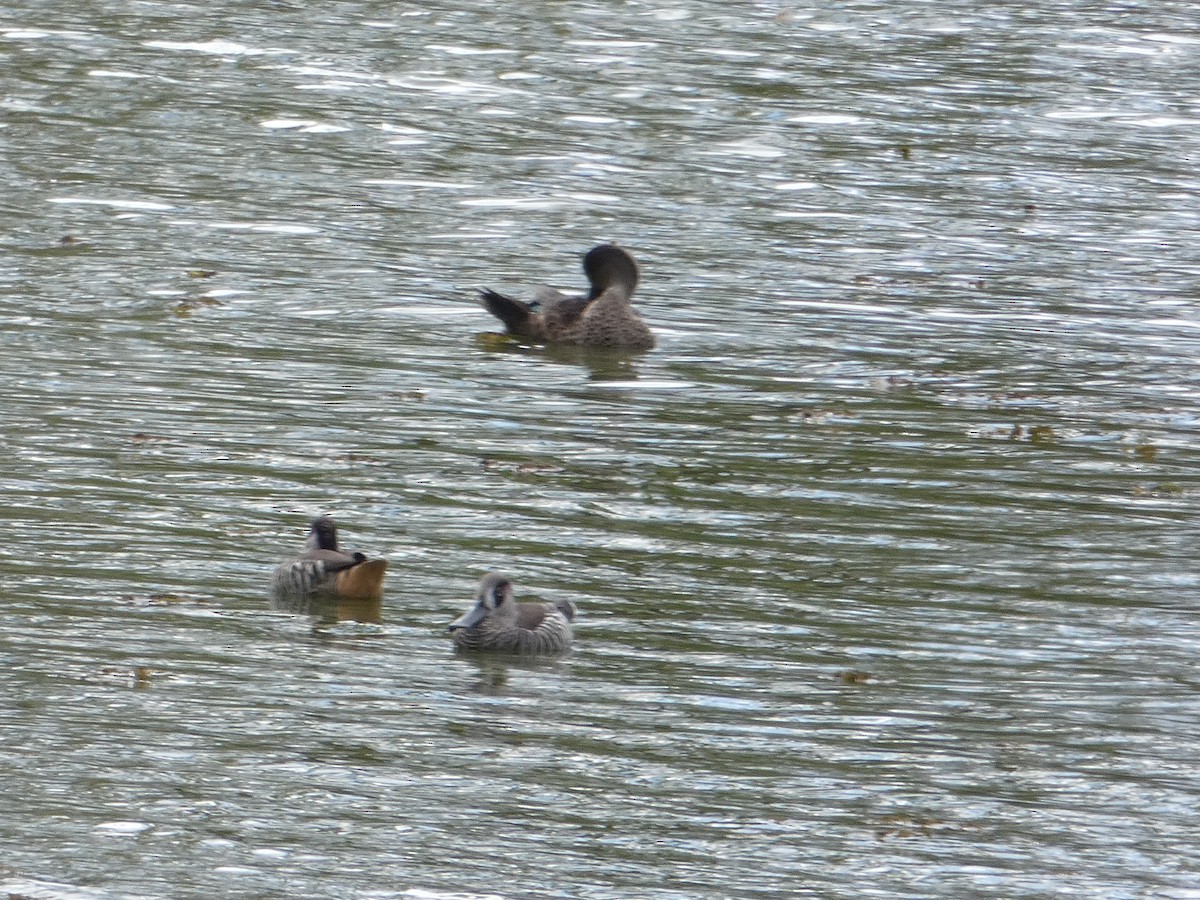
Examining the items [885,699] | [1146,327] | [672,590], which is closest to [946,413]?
[1146,327]

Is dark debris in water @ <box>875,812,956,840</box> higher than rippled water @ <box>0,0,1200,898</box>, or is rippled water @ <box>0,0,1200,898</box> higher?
rippled water @ <box>0,0,1200,898</box>

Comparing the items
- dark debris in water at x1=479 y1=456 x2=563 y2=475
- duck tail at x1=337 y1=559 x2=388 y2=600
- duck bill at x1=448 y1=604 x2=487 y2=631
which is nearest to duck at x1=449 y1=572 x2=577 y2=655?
duck bill at x1=448 y1=604 x2=487 y2=631

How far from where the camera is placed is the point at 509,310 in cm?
1655

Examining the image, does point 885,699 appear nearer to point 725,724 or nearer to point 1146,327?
point 725,724

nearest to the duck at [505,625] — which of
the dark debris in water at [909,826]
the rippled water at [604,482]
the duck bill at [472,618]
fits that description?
the duck bill at [472,618]

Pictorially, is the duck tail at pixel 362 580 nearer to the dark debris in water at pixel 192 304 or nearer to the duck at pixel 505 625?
the duck at pixel 505 625

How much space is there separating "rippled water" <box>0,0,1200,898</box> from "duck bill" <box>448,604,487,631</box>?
17 cm

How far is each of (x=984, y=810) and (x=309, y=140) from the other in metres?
15.7

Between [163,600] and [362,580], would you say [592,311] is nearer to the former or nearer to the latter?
[362,580]

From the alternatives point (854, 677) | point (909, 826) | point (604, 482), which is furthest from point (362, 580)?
point (909, 826)

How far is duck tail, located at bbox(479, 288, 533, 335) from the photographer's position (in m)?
16.5

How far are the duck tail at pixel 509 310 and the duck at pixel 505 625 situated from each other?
264 inches

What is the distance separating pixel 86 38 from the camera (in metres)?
27.4

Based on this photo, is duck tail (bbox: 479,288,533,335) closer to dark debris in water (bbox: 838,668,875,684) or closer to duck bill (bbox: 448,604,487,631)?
duck bill (bbox: 448,604,487,631)
